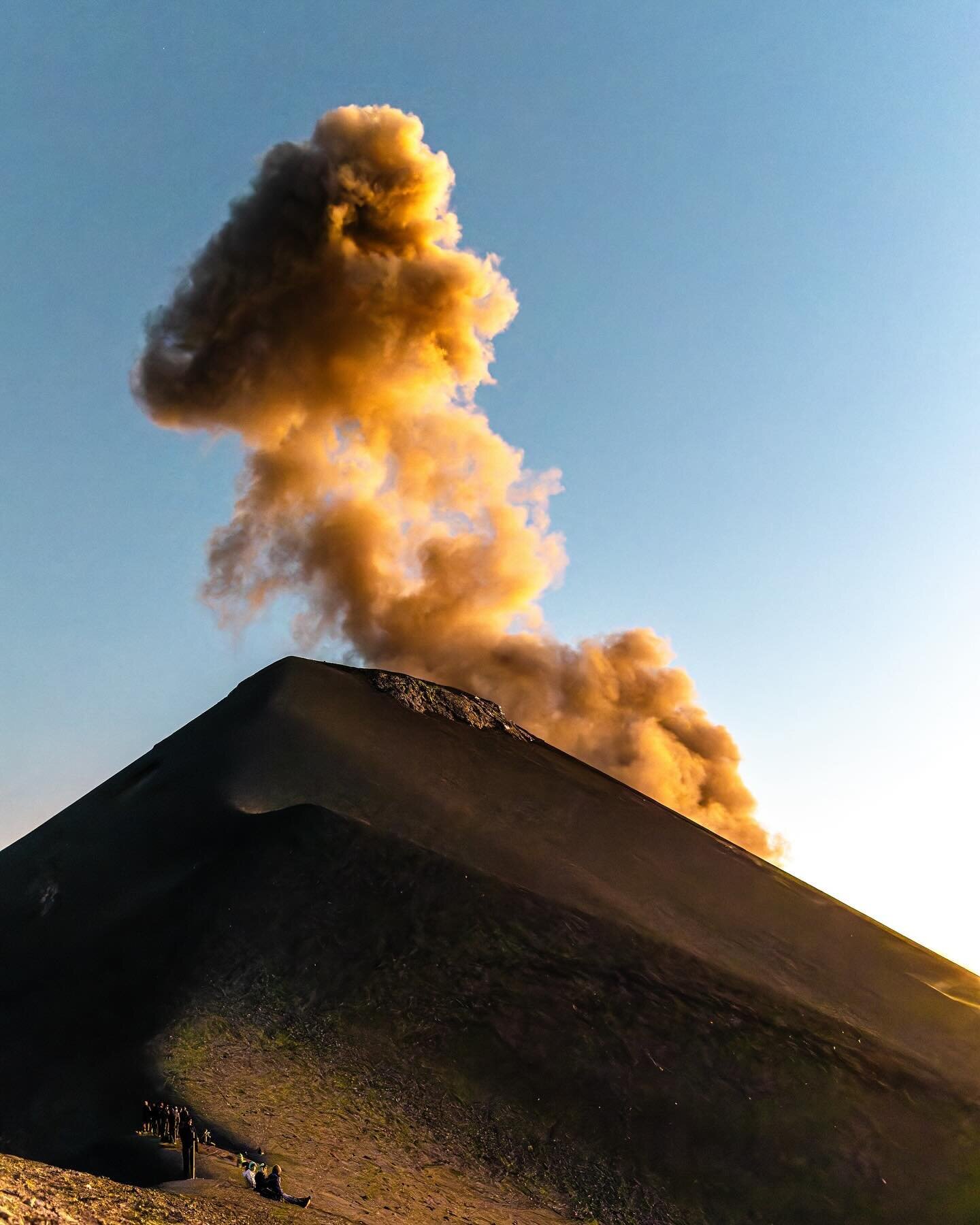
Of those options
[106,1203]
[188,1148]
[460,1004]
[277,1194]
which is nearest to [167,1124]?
[188,1148]

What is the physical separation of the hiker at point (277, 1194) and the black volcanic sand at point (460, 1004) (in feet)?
4.03

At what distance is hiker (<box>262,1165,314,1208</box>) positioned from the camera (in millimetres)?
17281

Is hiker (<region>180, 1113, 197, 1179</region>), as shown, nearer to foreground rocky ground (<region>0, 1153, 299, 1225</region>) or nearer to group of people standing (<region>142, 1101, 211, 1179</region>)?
group of people standing (<region>142, 1101, 211, 1179</region>)

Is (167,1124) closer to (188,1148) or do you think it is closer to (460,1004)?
(188,1148)

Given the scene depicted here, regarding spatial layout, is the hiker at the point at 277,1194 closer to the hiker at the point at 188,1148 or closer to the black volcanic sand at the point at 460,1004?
the black volcanic sand at the point at 460,1004

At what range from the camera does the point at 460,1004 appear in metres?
29.0

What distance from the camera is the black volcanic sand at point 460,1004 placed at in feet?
77.8

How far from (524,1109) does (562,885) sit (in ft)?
37.9

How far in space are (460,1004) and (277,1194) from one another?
40.0 feet

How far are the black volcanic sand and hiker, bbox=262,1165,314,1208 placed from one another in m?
1.23

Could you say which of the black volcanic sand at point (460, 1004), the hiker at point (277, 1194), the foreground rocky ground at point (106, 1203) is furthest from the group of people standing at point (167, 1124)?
the foreground rocky ground at point (106, 1203)

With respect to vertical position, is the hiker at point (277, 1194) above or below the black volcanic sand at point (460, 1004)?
below

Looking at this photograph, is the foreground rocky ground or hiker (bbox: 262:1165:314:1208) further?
hiker (bbox: 262:1165:314:1208)

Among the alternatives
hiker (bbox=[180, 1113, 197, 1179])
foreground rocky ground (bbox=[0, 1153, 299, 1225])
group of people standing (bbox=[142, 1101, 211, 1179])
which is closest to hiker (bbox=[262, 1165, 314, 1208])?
foreground rocky ground (bbox=[0, 1153, 299, 1225])
